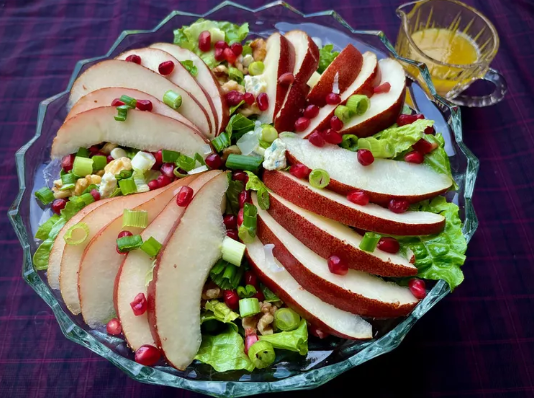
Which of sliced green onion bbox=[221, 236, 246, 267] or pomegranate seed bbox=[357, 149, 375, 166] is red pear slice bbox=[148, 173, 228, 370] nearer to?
sliced green onion bbox=[221, 236, 246, 267]

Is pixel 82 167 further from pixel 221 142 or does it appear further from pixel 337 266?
pixel 337 266

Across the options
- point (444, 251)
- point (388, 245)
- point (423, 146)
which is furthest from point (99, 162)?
point (444, 251)

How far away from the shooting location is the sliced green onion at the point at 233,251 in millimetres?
2090

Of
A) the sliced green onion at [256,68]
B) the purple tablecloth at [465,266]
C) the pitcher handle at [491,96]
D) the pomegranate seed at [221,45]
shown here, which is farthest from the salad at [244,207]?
the pitcher handle at [491,96]

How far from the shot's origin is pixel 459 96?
333 centimetres

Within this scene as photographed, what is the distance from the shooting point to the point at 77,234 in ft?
6.95

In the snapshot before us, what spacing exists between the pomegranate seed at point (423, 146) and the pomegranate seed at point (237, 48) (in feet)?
4.19

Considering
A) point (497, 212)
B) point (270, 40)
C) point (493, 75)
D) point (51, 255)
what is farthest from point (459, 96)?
point (51, 255)

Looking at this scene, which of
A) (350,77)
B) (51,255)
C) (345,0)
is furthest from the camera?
(345,0)

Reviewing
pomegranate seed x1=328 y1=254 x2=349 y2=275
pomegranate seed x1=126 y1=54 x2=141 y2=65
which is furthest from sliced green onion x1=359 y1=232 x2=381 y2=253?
pomegranate seed x1=126 y1=54 x2=141 y2=65

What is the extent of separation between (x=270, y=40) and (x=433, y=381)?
2.28 m

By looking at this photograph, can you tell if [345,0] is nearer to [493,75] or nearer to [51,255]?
[493,75]

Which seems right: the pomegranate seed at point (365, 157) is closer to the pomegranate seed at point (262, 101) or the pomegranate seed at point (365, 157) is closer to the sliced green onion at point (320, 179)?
the sliced green onion at point (320, 179)

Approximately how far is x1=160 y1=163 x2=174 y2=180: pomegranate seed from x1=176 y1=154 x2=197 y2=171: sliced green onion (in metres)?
0.05
